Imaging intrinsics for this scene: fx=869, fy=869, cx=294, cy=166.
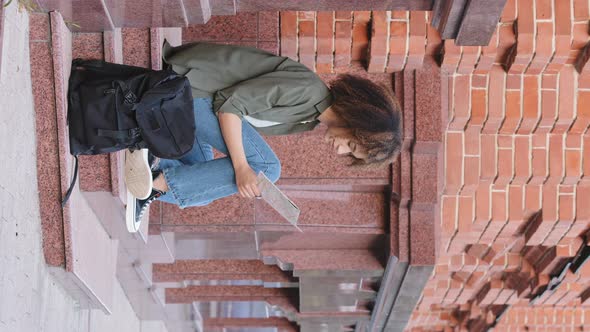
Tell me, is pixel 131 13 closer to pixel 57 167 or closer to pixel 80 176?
pixel 57 167

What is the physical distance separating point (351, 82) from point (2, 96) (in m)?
1.65

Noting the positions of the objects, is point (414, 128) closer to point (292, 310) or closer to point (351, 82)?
point (351, 82)

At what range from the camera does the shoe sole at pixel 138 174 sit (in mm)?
4574

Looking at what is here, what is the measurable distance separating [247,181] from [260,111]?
14.0 inches

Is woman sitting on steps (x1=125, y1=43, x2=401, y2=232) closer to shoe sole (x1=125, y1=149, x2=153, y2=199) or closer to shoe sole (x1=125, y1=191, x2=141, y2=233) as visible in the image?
shoe sole (x1=125, y1=149, x2=153, y2=199)

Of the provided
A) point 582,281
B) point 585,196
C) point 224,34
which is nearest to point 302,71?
point 224,34

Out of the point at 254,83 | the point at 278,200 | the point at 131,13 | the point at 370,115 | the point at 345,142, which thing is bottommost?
the point at 278,200

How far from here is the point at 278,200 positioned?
13.6 feet

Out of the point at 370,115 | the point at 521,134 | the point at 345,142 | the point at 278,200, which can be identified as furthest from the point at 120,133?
the point at 521,134

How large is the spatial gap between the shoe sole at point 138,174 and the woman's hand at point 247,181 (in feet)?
1.75

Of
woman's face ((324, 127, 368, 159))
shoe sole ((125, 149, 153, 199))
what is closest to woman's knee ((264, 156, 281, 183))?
woman's face ((324, 127, 368, 159))

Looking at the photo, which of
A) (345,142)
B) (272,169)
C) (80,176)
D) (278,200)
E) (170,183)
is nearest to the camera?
(278,200)

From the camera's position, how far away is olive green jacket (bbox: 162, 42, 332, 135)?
4.22 metres

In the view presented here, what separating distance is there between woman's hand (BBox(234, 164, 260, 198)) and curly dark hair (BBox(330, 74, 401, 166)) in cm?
52
